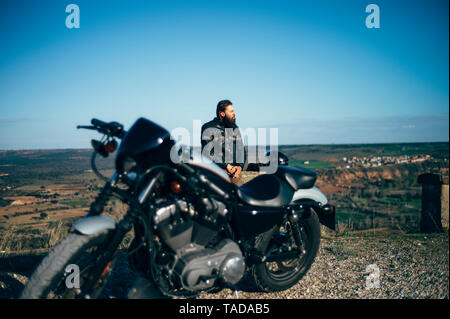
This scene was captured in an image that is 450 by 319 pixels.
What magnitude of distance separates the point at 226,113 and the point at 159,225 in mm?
3131

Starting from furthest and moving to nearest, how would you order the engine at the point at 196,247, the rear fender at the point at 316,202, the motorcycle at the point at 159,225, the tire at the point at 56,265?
the rear fender at the point at 316,202 → the engine at the point at 196,247 → the motorcycle at the point at 159,225 → the tire at the point at 56,265

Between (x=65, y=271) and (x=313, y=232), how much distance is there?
2.75 metres

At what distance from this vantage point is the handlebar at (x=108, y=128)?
2641 mm

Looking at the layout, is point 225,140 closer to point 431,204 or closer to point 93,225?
point 93,225

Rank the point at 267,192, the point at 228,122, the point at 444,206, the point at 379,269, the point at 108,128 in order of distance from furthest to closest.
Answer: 1. the point at 444,206
2. the point at 228,122
3. the point at 379,269
4. the point at 267,192
5. the point at 108,128

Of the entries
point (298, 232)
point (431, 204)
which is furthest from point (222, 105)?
point (431, 204)

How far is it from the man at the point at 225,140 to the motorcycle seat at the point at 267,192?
1.54 m

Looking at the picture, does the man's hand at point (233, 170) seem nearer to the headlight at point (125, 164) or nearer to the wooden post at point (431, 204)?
the headlight at point (125, 164)

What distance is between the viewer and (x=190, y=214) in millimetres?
2705

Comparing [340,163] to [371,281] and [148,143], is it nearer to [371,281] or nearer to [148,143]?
A: [371,281]

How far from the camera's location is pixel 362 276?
13.1ft

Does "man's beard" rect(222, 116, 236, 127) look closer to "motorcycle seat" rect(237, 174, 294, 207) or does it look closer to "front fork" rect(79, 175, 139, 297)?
"motorcycle seat" rect(237, 174, 294, 207)

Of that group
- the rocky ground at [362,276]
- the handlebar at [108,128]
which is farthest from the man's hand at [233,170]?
the handlebar at [108,128]
